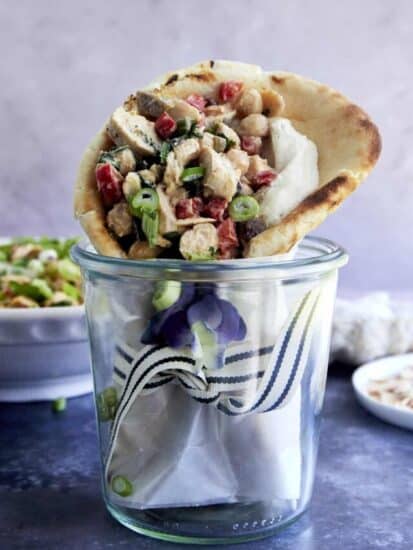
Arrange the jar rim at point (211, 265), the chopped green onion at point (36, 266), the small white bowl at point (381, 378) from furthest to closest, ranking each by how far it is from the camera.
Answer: the chopped green onion at point (36, 266) < the small white bowl at point (381, 378) < the jar rim at point (211, 265)

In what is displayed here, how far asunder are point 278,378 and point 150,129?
21 cm

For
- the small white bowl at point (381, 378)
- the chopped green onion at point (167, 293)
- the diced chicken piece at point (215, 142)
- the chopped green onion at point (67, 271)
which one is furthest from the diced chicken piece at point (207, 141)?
the chopped green onion at point (67, 271)

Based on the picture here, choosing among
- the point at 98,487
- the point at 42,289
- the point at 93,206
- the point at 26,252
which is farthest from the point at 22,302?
the point at 93,206

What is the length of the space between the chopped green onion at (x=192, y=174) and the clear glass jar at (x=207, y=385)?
6 cm

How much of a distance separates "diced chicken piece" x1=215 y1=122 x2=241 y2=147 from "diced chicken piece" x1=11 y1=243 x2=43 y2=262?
1.91 ft

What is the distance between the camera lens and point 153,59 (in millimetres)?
1506

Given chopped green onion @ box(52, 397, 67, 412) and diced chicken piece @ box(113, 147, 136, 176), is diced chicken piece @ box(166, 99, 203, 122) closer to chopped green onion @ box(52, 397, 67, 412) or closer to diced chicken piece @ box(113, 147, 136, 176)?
diced chicken piece @ box(113, 147, 136, 176)

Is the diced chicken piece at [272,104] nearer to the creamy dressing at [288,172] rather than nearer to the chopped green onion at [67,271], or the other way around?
the creamy dressing at [288,172]

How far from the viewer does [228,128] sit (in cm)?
75

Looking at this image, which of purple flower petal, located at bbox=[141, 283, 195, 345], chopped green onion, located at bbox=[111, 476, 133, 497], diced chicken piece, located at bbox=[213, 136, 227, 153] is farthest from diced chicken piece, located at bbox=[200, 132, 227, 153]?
chopped green onion, located at bbox=[111, 476, 133, 497]

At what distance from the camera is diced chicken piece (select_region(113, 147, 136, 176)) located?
73cm

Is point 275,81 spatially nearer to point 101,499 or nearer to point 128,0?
point 101,499

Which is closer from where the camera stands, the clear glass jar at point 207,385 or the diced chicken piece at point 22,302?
the clear glass jar at point 207,385

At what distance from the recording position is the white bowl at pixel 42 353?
1.03 meters
